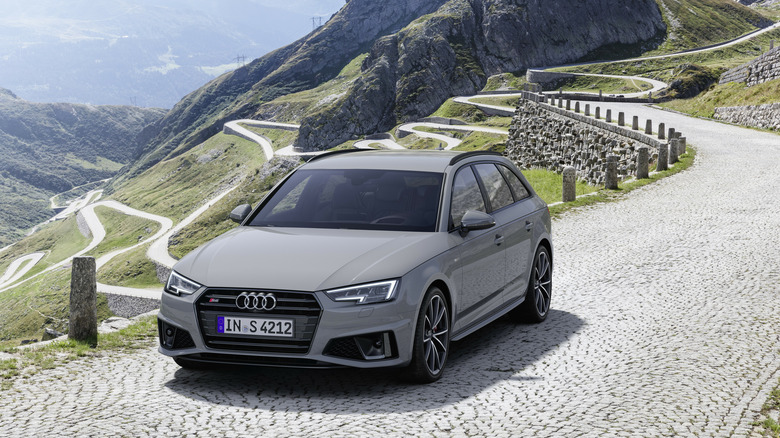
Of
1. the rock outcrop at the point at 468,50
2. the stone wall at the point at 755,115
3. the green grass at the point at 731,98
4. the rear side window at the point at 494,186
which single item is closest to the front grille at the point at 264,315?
the rear side window at the point at 494,186

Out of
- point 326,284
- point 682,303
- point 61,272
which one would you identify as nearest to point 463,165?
A: point 326,284

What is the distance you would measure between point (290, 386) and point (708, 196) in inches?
621

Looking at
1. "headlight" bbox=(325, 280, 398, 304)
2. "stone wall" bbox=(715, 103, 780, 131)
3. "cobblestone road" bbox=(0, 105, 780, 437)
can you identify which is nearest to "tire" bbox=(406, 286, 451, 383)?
"cobblestone road" bbox=(0, 105, 780, 437)

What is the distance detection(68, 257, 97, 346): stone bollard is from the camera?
8047mm

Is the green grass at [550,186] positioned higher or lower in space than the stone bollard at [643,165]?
lower

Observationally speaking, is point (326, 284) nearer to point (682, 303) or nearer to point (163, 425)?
point (163, 425)

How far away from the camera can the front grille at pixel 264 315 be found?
5379 mm

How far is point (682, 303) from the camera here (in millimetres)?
8945

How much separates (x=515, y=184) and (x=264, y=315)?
373 cm

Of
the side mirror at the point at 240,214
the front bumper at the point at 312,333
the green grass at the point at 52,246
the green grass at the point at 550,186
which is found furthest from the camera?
the green grass at the point at 52,246

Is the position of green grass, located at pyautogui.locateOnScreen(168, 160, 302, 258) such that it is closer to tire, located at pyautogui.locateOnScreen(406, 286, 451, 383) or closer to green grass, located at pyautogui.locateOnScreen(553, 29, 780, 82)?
green grass, located at pyautogui.locateOnScreen(553, 29, 780, 82)

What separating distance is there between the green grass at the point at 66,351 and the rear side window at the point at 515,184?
4.07 meters

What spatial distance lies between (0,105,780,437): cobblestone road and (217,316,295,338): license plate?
50 centimetres

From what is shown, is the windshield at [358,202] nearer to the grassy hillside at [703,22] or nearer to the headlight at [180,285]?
the headlight at [180,285]
